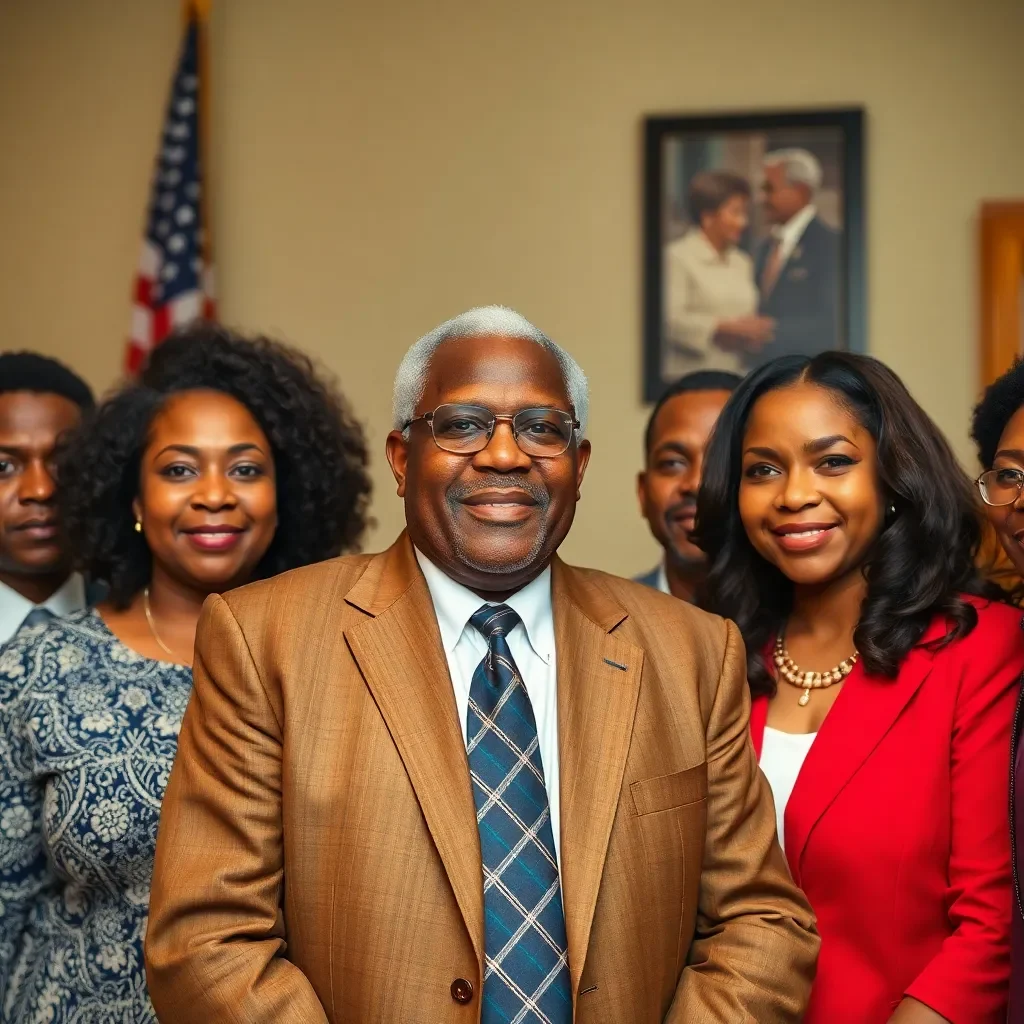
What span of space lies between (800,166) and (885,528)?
244 centimetres

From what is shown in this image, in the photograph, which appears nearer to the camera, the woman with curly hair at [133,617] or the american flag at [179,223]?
the woman with curly hair at [133,617]

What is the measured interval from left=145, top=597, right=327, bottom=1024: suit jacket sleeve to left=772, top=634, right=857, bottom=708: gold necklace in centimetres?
105

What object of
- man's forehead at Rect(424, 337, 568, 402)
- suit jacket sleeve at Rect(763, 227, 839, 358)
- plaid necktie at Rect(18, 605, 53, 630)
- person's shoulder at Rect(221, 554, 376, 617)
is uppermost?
suit jacket sleeve at Rect(763, 227, 839, 358)

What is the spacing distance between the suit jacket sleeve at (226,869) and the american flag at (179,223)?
3155 millimetres

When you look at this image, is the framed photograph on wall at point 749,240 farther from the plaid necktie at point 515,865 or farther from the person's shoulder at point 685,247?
the plaid necktie at point 515,865

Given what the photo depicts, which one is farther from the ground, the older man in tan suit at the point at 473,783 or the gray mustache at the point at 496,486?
the gray mustache at the point at 496,486

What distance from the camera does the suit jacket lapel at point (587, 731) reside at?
1.81 meters

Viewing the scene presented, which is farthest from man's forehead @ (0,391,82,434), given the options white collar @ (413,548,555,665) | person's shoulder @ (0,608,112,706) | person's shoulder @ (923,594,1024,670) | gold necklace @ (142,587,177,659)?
person's shoulder @ (923,594,1024,670)

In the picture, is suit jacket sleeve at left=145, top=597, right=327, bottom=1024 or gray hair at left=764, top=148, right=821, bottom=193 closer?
suit jacket sleeve at left=145, top=597, right=327, bottom=1024

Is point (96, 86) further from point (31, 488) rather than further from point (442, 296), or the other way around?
point (31, 488)

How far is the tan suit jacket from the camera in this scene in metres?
1.77

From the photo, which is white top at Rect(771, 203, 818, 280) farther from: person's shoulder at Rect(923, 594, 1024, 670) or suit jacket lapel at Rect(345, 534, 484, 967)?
suit jacket lapel at Rect(345, 534, 484, 967)

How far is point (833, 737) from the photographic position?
2293mm

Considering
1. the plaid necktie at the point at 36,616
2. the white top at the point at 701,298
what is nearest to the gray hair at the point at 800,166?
the white top at the point at 701,298
